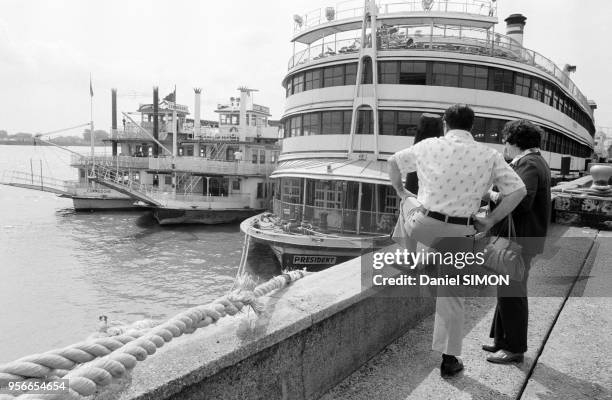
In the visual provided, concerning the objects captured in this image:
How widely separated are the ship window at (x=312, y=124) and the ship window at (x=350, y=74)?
6.76ft

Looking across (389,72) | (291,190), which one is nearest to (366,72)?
(389,72)

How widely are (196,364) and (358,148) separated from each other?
57.1ft

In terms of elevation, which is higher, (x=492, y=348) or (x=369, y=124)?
(x=369, y=124)

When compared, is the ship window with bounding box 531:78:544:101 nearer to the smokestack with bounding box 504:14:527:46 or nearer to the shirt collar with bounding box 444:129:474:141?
the smokestack with bounding box 504:14:527:46

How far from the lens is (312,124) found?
67.0 ft

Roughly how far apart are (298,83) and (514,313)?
64.2ft

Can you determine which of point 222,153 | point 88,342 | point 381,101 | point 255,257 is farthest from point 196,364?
point 222,153

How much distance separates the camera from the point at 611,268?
552 centimetres

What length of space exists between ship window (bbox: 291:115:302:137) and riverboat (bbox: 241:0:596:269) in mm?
111

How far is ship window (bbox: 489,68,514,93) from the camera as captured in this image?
18141 millimetres

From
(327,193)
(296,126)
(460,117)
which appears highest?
(296,126)

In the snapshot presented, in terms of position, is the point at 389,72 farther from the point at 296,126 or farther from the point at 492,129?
the point at 296,126

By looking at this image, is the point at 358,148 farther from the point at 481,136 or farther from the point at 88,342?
the point at 88,342
